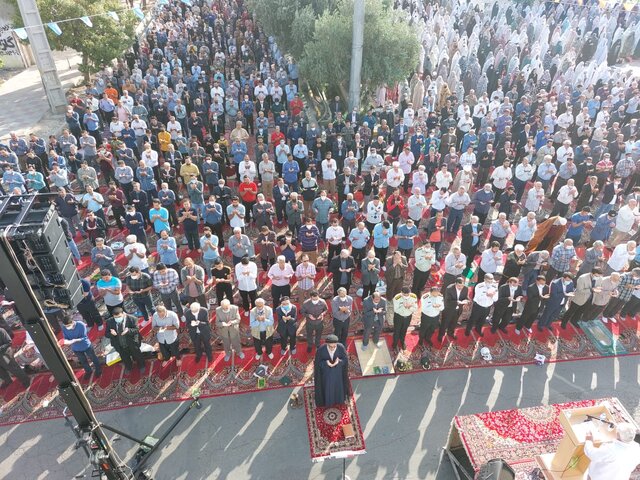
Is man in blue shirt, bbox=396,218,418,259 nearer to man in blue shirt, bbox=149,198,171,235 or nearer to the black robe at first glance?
the black robe

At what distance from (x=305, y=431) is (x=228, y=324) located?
7.14 ft

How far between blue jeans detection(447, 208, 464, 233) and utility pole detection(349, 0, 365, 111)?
748cm

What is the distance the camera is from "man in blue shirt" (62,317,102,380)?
24.6ft

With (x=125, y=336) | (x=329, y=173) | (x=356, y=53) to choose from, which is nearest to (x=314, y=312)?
(x=125, y=336)

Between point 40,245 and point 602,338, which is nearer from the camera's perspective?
point 40,245

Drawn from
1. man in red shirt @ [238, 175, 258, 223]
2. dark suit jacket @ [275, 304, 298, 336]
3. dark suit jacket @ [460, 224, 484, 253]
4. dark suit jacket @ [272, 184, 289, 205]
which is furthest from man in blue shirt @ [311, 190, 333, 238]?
dark suit jacket @ [275, 304, 298, 336]

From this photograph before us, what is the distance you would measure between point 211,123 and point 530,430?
13.2 metres

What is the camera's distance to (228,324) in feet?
26.2

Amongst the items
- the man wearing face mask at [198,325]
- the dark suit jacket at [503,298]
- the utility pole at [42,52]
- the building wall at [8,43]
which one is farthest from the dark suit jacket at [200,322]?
the building wall at [8,43]

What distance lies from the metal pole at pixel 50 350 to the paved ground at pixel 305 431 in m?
2.27

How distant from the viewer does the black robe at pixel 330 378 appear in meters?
7.19

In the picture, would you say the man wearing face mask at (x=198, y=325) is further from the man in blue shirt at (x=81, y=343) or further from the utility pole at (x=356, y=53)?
the utility pole at (x=356, y=53)

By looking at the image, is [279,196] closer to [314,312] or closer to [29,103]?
[314,312]

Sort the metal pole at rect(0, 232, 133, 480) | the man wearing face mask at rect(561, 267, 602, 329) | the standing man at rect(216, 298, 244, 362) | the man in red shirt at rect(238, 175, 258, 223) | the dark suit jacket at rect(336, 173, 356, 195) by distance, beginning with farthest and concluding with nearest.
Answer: the dark suit jacket at rect(336, 173, 356, 195), the man in red shirt at rect(238, 175, 258, 223), the man wearing face mask at rect(561, 267, 602, 329), the standing man at rect(216, 298, 244, 362), the metal pole at rect(0, 232, 133, 480)
